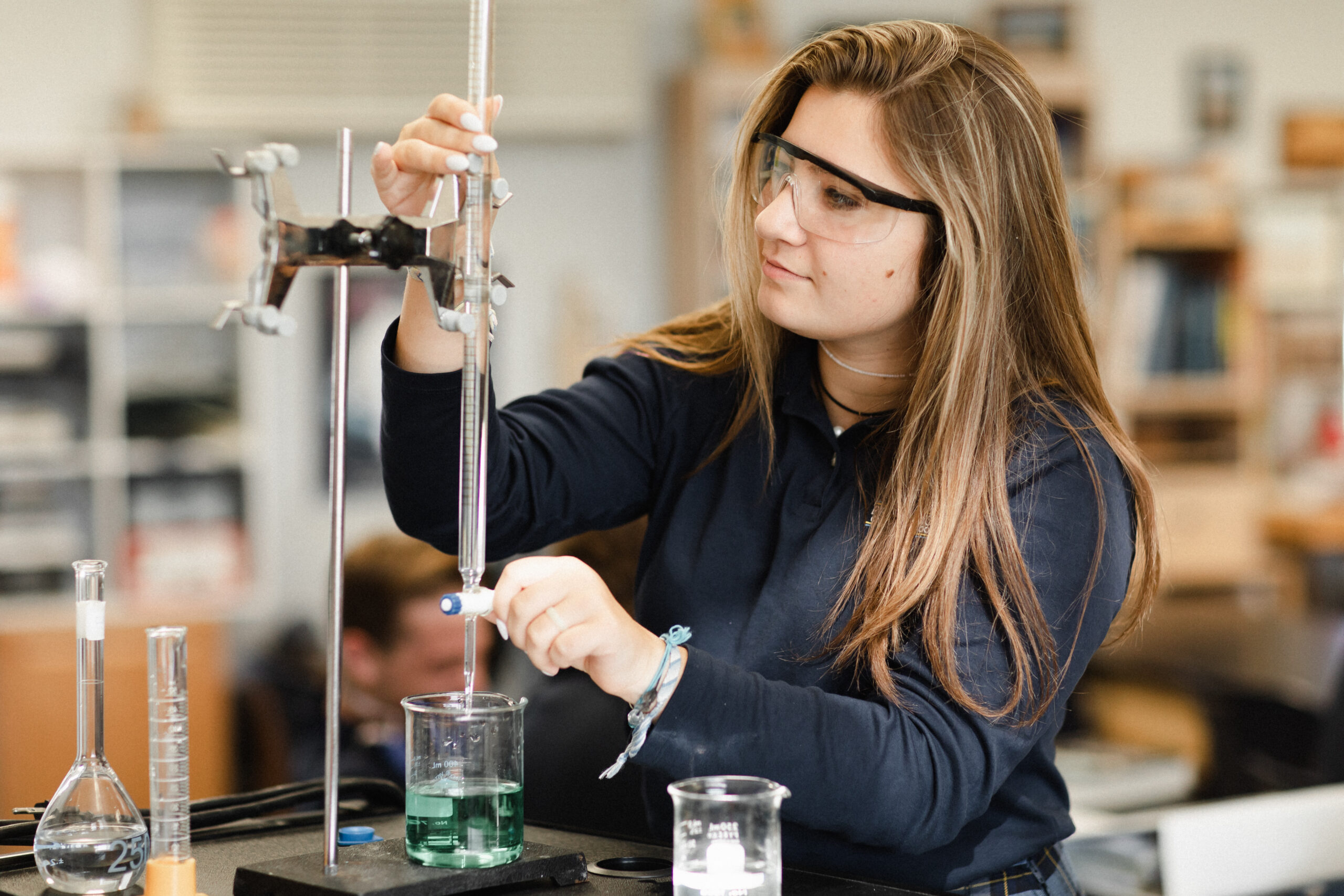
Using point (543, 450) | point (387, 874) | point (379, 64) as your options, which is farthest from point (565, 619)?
point (379, 64)

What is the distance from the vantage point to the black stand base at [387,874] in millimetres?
807

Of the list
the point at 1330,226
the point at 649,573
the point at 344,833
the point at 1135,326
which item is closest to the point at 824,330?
the point at 649,573

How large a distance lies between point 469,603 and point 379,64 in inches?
132

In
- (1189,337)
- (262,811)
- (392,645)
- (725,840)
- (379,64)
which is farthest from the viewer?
(1189,337)

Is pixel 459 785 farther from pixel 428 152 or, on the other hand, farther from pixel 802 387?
pixel 802 387

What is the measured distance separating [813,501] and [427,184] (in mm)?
408

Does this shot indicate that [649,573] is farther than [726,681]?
Yes

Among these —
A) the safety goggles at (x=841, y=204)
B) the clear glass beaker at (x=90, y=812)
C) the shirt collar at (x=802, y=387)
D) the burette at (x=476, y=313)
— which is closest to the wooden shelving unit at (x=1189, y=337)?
the shirt collar at (x=802, y=387)

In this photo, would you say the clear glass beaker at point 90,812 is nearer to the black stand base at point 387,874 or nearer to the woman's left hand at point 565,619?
the black stand base at point 387,874

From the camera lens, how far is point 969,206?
45.5 inches

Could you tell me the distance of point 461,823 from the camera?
2.78 ft

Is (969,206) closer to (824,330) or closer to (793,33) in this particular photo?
(824,330)

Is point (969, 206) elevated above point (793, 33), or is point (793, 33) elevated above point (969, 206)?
point (793, 33)

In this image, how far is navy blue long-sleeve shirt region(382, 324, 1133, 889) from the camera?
0.93m
